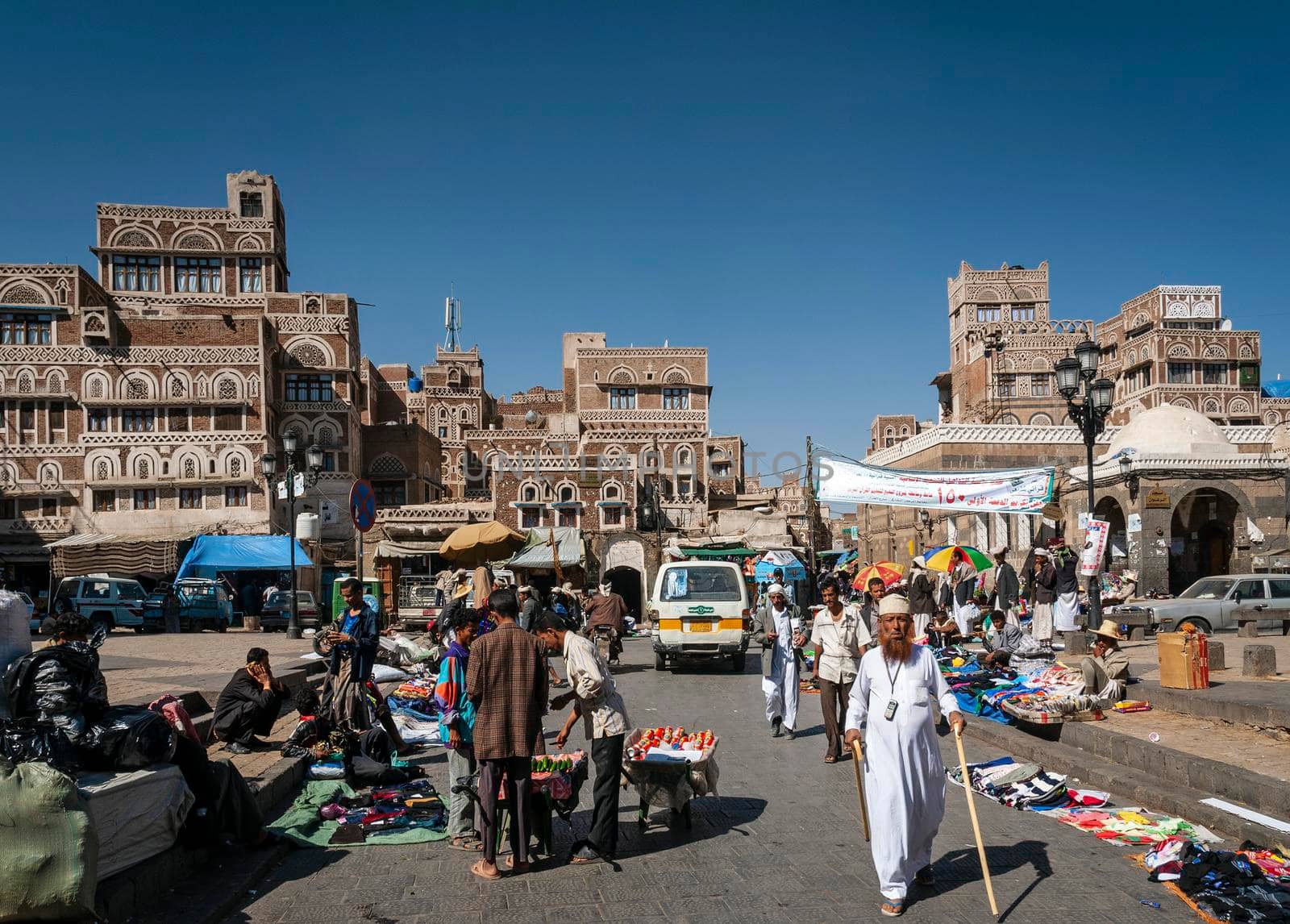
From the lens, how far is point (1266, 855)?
5.89 metres

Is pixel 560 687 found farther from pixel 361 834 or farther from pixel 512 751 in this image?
pixel 512 751

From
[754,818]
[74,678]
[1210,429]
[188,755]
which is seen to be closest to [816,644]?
[754,818]

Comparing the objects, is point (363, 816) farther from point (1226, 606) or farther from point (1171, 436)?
point (1171, 436)

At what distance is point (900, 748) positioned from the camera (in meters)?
5.47

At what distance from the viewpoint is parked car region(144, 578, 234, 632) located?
1080 inches

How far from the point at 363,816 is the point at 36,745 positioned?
2.49 m

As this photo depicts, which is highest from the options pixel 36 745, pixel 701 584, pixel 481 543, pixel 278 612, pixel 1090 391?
pixel 1090 391

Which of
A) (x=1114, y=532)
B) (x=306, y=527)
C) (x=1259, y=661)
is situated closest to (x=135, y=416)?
(x=306, y=527)

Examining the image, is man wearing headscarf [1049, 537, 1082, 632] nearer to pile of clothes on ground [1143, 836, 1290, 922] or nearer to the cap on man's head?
pile of clothes on ground [1143, 836, 1290, 922]

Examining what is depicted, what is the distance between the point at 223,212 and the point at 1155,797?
51.9 meters

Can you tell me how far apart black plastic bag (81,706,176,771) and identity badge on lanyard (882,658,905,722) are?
4.11m

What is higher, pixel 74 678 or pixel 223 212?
pixel 223 212

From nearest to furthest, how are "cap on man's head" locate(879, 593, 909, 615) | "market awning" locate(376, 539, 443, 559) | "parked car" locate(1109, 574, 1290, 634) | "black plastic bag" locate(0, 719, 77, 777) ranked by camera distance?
"black plastic bag" locate(0, 719, 77, 777), "cap on man's head" locate(879, 593, 909, 615), "parked car" locate(1109, 574, 1290, 634), "market awning" locate(376, 539, 443, 559)

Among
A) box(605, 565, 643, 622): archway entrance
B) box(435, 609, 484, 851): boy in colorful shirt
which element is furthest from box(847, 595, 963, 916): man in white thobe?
box(605, 565, 643, 622): archway entrance
